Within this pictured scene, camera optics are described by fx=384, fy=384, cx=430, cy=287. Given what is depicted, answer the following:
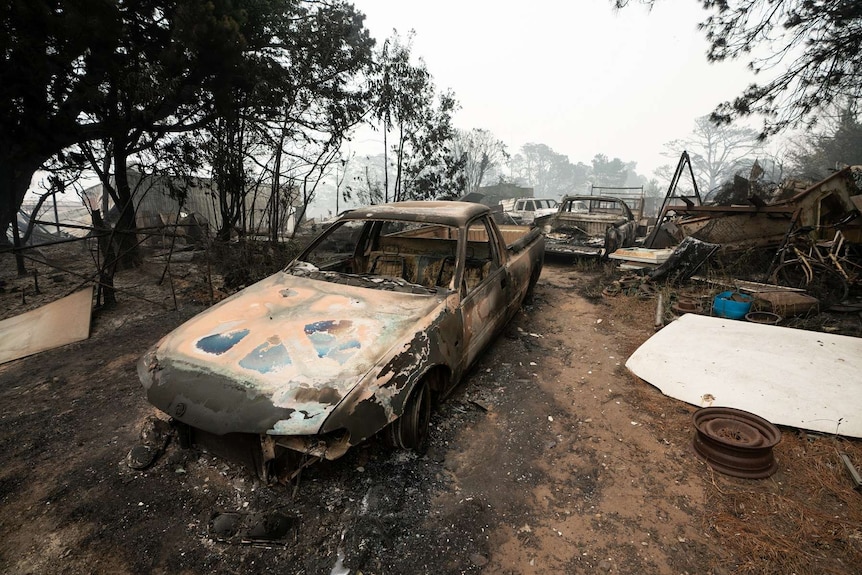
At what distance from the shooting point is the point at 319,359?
7.03 ft

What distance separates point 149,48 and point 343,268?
18.4 feet

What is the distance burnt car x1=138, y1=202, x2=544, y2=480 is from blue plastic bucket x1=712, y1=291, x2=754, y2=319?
125 inches

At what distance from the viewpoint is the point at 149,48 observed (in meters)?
6.20

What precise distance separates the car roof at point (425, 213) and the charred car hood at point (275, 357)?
80 centimetres

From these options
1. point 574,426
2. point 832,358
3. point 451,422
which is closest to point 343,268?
point 451,422

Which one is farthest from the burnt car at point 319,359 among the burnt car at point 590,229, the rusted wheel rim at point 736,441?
the burnt car at point 590,229

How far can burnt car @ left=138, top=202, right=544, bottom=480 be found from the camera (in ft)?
6.30

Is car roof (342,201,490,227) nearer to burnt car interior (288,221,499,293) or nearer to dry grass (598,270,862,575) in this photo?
burnt car interior (288,221,499,293)

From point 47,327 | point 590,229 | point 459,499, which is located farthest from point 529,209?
point 459,499

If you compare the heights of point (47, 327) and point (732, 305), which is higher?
point (732, 305)

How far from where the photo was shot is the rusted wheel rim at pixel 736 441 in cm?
242

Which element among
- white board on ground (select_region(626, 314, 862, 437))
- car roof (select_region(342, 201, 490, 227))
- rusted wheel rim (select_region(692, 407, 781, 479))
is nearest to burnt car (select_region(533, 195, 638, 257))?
white board on ground (select_region(626, 314, 862, 437))

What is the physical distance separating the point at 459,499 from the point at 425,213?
7.25ft

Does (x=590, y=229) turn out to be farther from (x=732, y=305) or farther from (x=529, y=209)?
(x=529, y=209)
